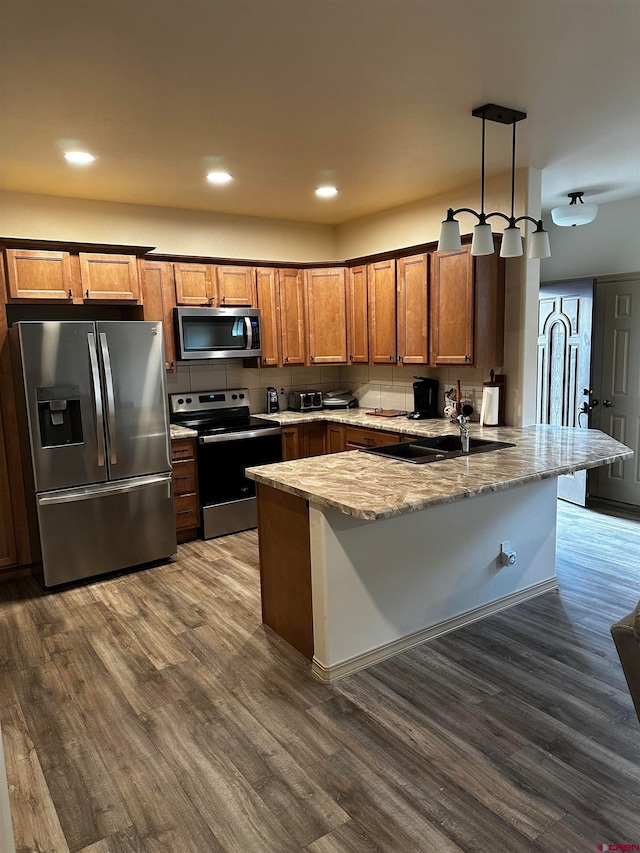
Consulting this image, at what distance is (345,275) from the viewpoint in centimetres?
527

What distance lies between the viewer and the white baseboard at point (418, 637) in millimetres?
2674

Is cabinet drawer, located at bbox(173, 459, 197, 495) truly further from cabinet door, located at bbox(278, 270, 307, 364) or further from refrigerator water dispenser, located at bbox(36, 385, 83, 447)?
cabinet door, located at bbox(278, 270, 307, 364)

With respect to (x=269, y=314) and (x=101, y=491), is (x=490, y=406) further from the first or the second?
(x=101, y=491)

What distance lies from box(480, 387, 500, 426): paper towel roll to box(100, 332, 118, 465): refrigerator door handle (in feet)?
8.67

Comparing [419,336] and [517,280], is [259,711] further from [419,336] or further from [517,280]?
[517,280]

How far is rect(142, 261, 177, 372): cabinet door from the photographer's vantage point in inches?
178

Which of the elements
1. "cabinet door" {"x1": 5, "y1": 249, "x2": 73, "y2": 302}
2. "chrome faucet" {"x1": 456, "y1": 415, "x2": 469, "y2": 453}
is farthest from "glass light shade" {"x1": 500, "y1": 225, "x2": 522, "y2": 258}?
"cabinet door" {"x1": 5, "y1": 249, "x2": 73, "y2": 302}

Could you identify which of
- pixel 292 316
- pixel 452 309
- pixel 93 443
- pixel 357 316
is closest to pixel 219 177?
pixel 292 316

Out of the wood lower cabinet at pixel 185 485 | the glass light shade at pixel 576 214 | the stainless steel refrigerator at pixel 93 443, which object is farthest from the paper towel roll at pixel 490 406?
the stainless steel refrigerator at pixel 93 443

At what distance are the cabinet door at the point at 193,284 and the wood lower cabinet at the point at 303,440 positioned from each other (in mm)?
1285

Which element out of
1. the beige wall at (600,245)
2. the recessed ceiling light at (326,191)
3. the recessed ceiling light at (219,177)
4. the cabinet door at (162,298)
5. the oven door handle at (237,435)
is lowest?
the oven door handle at (237,435)

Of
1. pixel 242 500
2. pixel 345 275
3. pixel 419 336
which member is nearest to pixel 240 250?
pixel 345 275

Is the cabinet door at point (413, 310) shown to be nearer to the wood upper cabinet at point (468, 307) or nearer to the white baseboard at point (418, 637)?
the wood upper cabinet at point (468, 307)

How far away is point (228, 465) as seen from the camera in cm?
465
